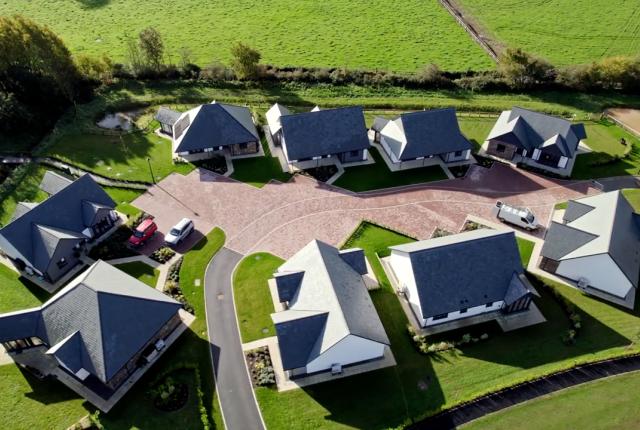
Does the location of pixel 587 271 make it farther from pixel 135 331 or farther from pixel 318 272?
pixel 135 331

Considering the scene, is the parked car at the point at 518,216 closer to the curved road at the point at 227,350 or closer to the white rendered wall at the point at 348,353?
the white rendered wall at the point at 348,353

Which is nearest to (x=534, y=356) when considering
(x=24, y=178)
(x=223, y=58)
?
(x=24, y=178)

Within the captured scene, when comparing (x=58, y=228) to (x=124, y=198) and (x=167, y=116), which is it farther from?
(x=167, y=116)

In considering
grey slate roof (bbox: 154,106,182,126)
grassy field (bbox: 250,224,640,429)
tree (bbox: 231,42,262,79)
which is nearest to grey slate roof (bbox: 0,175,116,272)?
grey slate roof (bbox: 154,106,182,126)

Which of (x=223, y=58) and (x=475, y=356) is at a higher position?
(x=223, y=58)

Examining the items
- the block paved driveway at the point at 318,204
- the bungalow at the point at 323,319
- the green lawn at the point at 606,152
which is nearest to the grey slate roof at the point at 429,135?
the block paved driveway at the point at 318,204
